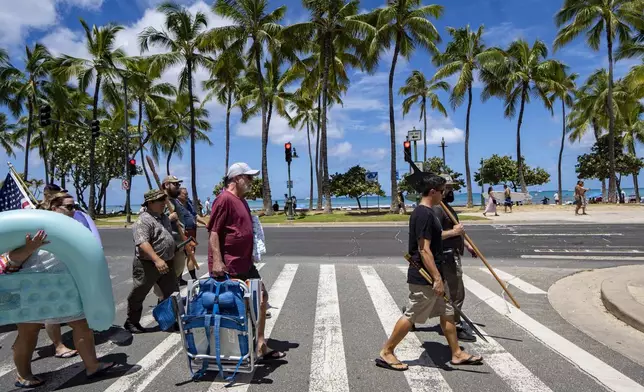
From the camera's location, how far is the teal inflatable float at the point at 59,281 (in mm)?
3658

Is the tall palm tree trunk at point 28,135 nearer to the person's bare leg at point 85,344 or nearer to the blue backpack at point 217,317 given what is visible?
the person's bare leg at point 85,344

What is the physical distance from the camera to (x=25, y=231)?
355 cm

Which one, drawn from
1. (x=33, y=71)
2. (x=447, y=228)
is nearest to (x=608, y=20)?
(x=447, y=228)

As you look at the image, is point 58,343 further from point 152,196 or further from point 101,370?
point 152,196

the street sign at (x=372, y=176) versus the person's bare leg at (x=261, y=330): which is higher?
the street sign at (x=372, y=176)

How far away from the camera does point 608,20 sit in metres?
29.0

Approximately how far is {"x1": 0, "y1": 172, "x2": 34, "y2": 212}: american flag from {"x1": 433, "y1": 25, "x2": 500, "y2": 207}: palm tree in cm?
3168

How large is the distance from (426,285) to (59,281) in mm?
3139

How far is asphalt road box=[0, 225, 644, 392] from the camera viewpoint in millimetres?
3984

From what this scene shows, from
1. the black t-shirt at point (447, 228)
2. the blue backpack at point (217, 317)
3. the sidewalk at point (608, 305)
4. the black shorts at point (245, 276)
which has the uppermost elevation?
the black t-shirt at point (447, 228)

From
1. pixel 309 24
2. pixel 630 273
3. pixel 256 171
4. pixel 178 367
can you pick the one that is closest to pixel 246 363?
pixel 178 367

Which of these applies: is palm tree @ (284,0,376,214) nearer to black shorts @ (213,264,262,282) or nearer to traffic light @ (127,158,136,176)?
traffic light @ (127,158,136,176)

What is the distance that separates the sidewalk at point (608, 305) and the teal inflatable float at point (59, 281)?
493 cm

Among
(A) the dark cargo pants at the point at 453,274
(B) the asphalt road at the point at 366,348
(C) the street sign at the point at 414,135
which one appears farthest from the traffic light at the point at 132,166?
(A) the dark cargo pants at the point at 453,274
